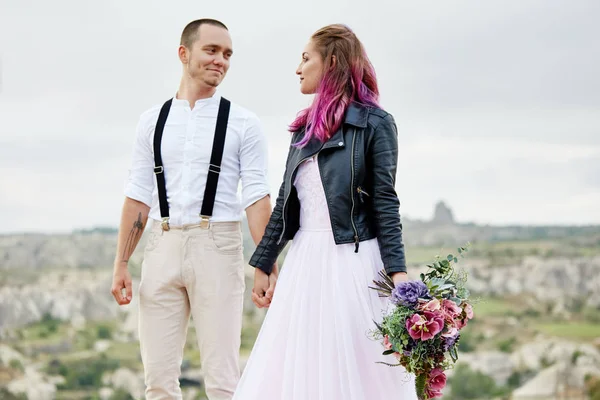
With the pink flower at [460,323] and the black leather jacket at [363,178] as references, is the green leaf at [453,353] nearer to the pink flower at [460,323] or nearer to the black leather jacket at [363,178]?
the pink flower at [460,323]

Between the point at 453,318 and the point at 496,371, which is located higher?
the point at 453,318

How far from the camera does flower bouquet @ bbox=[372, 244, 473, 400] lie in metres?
2.79

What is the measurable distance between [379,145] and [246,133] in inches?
31.7

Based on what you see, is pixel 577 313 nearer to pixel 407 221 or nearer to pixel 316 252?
pixel 407 221

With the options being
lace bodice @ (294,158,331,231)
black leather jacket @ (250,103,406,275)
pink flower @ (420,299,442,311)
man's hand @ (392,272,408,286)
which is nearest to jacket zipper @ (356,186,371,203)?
black leather jacket @ (250,103,406,275)

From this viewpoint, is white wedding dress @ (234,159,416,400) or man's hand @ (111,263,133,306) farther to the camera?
man's hand @ (111,263,133,306)

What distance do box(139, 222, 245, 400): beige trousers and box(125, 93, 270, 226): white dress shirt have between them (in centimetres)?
9

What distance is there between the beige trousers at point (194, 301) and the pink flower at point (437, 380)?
1.04 m

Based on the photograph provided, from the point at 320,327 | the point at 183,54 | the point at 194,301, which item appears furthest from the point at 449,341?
the point at 183,54

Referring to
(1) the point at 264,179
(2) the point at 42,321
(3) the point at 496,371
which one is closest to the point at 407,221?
(3) the point at 496,371

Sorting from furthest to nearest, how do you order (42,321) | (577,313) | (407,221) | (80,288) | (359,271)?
(577,313) < (42,321) < (80,288) < (407,221) < (359,271)

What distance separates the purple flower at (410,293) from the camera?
9.25ft

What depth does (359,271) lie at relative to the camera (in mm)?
3055

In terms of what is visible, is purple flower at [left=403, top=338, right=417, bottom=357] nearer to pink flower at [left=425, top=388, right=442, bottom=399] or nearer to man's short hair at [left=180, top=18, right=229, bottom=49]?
pink flower at [left=425, top=388, right=442, bottom=399]
